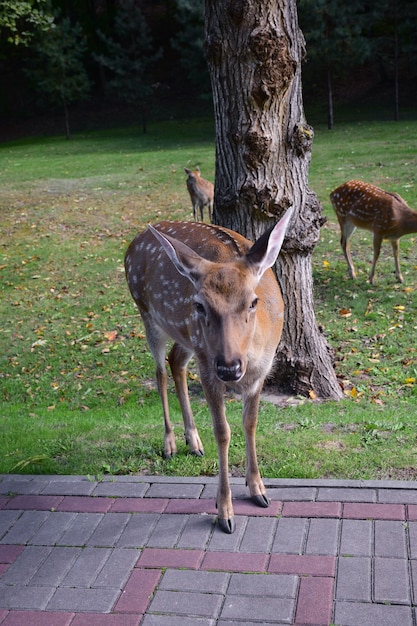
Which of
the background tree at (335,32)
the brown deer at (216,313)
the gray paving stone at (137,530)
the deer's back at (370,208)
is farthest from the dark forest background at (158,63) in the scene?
the gray paving stone at (137,530)

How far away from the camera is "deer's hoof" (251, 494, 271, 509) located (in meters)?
4.45

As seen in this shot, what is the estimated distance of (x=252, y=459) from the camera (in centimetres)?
460

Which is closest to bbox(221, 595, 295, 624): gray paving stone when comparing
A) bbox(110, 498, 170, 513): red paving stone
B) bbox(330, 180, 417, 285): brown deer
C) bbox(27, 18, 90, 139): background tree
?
bbox(110, 498, 170, 513): red paving stone

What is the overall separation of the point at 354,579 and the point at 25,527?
2.01 metres

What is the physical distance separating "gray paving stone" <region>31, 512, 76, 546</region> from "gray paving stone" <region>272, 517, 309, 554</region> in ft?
4.22

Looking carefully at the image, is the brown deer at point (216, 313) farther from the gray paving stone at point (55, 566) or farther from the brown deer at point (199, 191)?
the brown deer at point (199, 191)

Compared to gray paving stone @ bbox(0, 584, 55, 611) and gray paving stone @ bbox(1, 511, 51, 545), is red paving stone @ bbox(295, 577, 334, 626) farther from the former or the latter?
gray paving stone @ bbox(1, 511, 51, 545)

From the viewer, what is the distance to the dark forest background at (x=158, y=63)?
2569 cm

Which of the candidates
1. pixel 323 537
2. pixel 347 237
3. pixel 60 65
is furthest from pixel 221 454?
pixel 60 65

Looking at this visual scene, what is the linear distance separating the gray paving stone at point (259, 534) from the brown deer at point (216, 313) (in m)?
0.12

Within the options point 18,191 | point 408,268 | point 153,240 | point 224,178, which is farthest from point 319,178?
point 153,240

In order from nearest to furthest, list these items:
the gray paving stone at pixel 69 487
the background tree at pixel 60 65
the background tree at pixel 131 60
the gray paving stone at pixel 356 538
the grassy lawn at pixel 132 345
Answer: the gray paving stone at pixel 356 538 < the gray paving stone at pixel 69 487 < the grassy lawn at pixel 132 345 < the background tree at pixel 131 60 < the background tree at pixel 60 65

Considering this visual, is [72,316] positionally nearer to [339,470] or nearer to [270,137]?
[270,137]

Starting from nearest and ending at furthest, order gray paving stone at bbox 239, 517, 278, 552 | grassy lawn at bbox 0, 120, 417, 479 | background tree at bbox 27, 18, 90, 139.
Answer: gray paving stone at bbox 239, 517, 278, 552 → grassy lawn at bbox 0, 120, 417, 479 → background tree at bbox 27, 18, 90, 139
